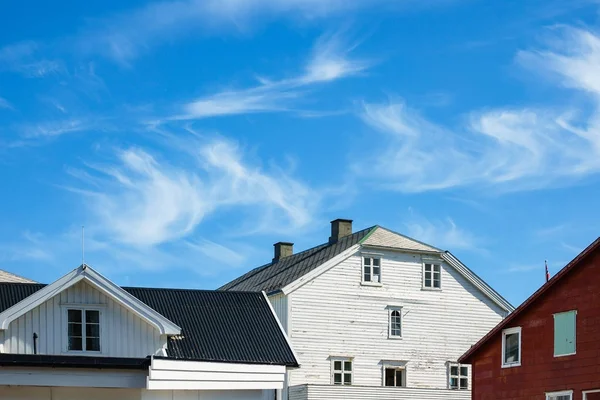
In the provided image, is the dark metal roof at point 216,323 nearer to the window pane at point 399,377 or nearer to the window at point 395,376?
the window at point 395,376

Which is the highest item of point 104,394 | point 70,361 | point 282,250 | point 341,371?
point 282,250

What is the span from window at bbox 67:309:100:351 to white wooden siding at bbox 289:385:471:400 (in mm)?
17521

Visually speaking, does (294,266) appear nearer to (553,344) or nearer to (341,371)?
(341,371)

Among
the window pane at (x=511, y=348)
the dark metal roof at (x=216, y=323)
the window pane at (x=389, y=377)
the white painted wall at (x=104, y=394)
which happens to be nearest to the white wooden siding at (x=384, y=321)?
the window pane at (x=389, y=377)

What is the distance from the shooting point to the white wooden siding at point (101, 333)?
31953 millimetres

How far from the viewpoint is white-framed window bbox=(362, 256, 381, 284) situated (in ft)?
174

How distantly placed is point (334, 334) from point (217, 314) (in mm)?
16768

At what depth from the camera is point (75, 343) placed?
32.5 m

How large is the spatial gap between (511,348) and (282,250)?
24.3 meters

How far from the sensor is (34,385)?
30.8 metres

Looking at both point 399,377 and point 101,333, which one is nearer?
point 101,333

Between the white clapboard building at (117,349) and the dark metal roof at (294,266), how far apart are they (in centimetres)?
1668

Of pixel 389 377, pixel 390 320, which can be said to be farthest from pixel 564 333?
pixel 389 377

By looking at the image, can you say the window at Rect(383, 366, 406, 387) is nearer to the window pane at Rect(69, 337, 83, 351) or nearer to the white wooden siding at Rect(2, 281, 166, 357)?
the white wooden siding at Rect(2, 281, 166, 357)
